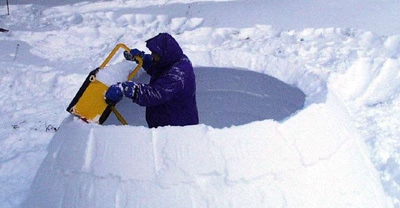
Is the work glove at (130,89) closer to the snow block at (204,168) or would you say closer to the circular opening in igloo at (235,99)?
the snow block at (204,168)

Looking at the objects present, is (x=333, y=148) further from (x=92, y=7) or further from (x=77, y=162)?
(x=92, y=7)

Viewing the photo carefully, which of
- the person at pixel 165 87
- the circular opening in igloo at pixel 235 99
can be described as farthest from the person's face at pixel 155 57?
the circular opening in igloo at pixel 235 99

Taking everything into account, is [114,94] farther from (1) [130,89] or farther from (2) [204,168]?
(2) [204,168]

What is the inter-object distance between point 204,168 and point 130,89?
79 centimetres

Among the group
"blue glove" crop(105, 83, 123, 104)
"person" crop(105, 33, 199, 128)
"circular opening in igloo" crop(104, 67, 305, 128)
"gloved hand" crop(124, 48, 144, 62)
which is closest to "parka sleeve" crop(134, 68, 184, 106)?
"person" crop(105, 33, 199, 128)

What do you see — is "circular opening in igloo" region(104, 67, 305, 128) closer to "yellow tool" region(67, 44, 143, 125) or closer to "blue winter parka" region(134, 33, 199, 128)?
"blue winter parka" region(134, 33, 199, 128)

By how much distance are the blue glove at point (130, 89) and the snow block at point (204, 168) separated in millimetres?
367

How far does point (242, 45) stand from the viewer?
6625mm

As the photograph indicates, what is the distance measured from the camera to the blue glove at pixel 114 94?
2.50 metres

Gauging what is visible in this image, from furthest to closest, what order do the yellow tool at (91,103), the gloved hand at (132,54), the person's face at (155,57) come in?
the gloved hand at (132,54)
the person's face at (155,57)
the yellow tool at (91,103)

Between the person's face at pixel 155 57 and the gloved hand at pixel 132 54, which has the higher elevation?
the person's face at pixel 155 57

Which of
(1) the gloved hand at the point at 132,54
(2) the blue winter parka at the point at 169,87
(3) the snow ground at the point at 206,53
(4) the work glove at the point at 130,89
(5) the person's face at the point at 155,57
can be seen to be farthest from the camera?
(3) the snow ground at the point at 206,53

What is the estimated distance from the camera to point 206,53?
3.32 meters

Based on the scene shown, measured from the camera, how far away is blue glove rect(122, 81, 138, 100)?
2.55m
